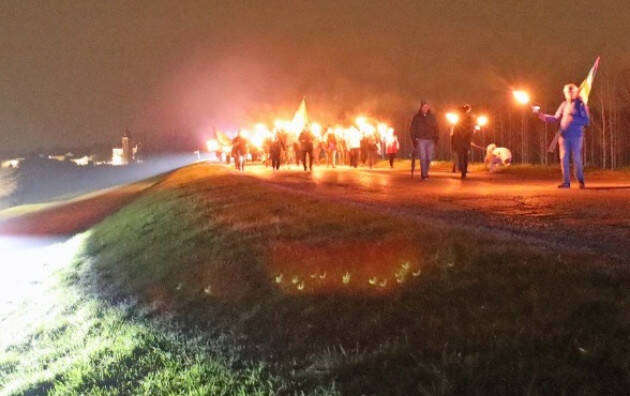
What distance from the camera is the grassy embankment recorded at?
4418 millimetres

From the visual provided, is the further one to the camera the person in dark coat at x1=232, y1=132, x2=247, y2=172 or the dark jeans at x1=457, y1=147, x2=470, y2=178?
the person in dark coat at x1=232, y1=132, x2=247, y2=172

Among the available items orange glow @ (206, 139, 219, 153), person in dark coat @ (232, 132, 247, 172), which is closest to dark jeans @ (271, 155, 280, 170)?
person in dark coat @ (232, 132, 247, 172)

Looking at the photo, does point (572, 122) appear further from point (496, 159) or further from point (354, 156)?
point (354, 156)

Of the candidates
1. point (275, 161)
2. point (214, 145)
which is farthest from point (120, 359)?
point (214, 145)

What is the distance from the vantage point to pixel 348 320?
18.5 ft

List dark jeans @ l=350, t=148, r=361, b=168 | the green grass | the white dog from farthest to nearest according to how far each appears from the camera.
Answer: dark jeans @ l=350, t=148, r=361, b=168 → the white dog → the green grass

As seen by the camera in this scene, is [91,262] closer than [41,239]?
Yes

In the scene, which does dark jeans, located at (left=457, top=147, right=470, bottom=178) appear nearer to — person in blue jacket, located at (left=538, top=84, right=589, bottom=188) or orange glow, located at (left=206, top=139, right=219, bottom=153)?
person in blue jacket, located at (left=538, top=84, right=589, bottom=188)

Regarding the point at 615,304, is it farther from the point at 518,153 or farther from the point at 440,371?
the point at 518,153

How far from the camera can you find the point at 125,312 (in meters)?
8.59

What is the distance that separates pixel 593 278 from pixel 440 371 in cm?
167

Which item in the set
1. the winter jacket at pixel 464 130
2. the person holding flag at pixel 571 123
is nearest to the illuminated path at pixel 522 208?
the person holding flag at pixel 571 123

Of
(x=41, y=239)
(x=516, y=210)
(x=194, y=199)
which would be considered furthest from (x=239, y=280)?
(x=41, y=239)

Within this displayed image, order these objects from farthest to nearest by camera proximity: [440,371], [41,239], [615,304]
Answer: [41,239]
[615,304]
[440,371]
